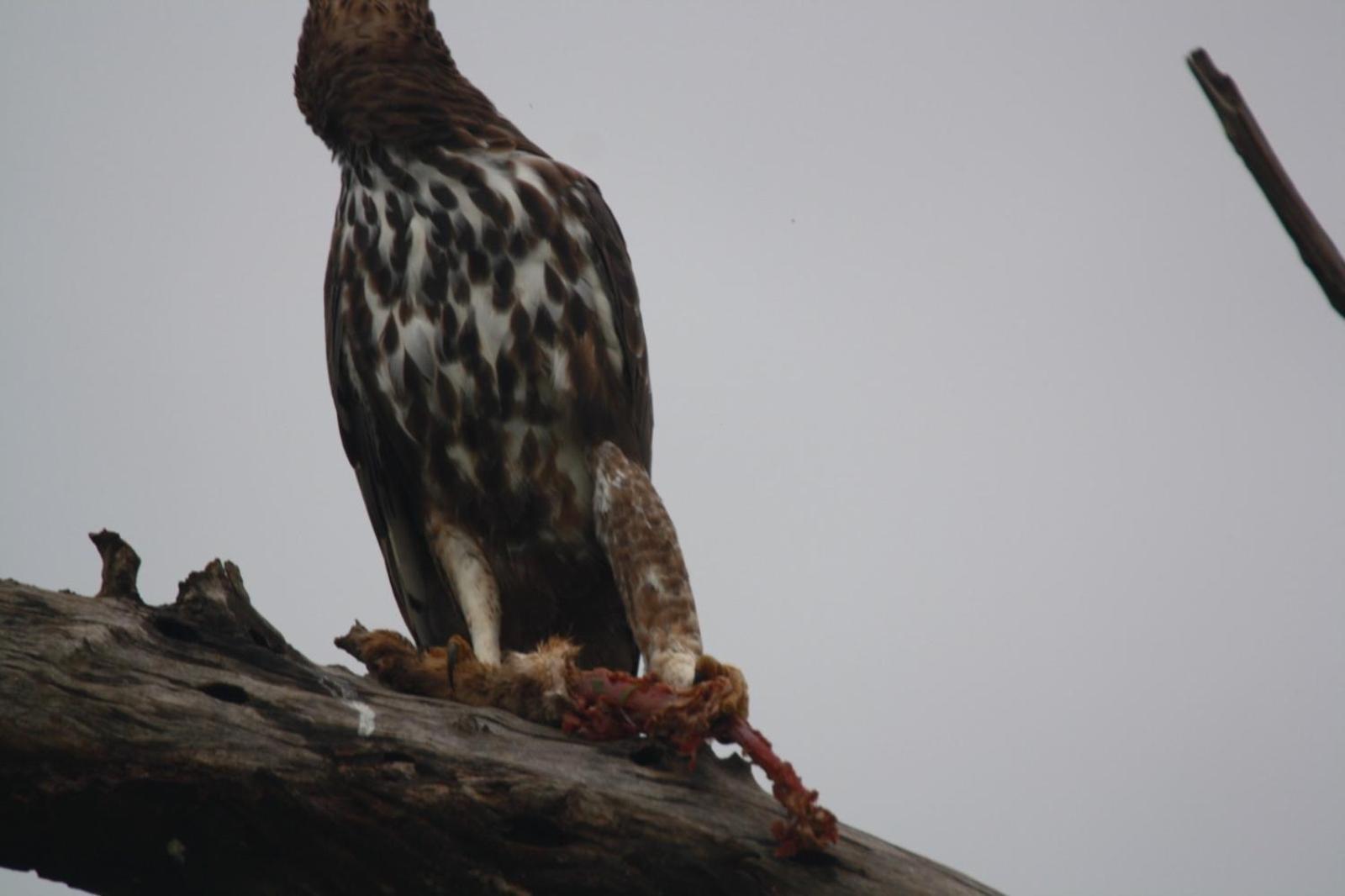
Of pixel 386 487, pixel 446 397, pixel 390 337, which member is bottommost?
pixel 386 487

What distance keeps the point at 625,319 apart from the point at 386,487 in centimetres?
93

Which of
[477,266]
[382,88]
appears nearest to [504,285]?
[477,266]

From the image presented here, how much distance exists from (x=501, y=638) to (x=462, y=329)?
39.7 inches

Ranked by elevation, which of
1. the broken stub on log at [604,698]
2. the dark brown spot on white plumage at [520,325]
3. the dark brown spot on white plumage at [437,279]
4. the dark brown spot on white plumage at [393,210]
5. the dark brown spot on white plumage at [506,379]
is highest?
the dark brown spot on white plumage at [393,210]

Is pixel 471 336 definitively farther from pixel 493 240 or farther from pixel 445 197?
pixel 445 197

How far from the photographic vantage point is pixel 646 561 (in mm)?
4309

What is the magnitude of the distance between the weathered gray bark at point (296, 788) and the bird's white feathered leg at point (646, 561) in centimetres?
86

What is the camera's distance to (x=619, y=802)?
3.16 m

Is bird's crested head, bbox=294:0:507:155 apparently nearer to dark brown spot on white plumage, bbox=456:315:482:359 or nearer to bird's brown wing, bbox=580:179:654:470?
bird's brown wing, bbox=580:179:654:470

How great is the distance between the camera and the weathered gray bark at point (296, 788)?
9.37 ft

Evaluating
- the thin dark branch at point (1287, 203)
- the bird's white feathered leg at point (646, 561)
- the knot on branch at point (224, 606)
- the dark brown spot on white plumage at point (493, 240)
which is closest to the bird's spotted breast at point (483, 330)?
the dark brown spot on white plumage at point (493, 240)

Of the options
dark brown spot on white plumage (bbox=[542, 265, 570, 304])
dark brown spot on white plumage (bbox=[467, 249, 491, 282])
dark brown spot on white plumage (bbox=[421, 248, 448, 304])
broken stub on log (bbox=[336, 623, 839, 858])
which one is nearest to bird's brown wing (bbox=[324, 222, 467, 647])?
dark brown spot on white plumage (bbox=[421, 248, 448, 304])

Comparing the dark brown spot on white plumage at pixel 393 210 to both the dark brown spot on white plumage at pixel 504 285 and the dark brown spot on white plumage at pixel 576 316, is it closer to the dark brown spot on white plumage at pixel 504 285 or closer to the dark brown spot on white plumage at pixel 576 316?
the dark brown spot on white plumage at pixel 504 285

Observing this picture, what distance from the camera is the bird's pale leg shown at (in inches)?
175
